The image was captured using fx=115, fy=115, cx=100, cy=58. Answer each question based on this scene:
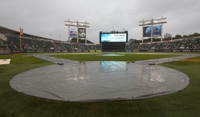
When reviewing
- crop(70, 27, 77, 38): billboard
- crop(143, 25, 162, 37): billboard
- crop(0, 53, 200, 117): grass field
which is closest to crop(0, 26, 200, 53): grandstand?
crop(143, 25, 162, 37): billboard

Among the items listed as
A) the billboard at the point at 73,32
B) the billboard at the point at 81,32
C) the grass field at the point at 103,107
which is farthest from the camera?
the billboard at the point at 81,32

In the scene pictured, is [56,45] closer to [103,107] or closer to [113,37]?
[113,37]

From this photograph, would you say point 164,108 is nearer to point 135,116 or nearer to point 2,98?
point 135,116

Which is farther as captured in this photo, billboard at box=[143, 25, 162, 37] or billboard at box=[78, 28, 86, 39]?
billboard at box=[78, 28, 86, 39]

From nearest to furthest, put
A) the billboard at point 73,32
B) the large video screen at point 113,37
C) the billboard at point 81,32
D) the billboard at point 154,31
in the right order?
the large video screen at point 113,37
the billboard at point 154,31
the billboard at point 73,32
the billboard at point 81,32

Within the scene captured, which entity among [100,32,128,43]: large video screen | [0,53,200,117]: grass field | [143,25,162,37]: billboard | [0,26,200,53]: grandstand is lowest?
[0,53,200,117]: grass field

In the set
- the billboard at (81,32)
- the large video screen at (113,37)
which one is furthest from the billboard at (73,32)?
the large video screen at (113,37)

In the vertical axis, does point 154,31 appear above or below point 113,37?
above

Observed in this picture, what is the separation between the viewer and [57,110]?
2.95 metres

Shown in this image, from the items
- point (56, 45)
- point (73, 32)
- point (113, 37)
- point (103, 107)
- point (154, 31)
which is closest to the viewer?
point (103, 107)

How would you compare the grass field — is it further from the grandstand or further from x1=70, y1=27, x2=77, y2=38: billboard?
x1=70, y1=27, x2=77, y2=38: billboard

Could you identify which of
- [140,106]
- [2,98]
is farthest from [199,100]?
[2,98]

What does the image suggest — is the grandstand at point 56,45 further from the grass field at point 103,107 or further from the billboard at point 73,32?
the grass field at point 103,107

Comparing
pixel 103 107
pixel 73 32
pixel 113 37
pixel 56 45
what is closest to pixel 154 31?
pixel 113 37
